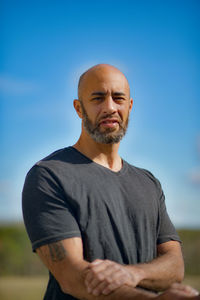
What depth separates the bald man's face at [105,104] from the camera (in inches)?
105

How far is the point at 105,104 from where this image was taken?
265 centimetres

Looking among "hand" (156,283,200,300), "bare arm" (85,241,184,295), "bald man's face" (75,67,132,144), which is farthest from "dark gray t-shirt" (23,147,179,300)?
"hand" (156,283,200,300)

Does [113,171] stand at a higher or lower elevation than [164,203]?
higher

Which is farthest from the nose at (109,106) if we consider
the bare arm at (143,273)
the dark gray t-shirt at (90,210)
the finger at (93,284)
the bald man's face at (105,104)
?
the finger at (93,284)

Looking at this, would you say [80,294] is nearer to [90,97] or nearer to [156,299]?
[156,299]

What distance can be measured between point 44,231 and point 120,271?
52 centimetres

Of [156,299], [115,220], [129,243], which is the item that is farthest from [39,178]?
[156,299]

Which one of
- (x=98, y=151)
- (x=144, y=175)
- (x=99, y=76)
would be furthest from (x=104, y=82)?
(x=144, y=175)

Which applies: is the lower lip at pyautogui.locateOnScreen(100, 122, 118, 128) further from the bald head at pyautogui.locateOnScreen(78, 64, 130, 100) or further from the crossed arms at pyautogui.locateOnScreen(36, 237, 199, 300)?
the crossed arms at pyautogui.locateOnScreen(36, 237, 199, 300)

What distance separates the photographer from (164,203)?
3.06 metres

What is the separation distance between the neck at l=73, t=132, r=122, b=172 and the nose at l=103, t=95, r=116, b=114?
26 centimetres

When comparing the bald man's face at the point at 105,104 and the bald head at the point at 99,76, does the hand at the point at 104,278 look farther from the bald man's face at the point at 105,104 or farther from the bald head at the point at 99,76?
the bald head at the point at 99,76

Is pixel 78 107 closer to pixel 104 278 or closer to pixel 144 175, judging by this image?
pixel 144 175

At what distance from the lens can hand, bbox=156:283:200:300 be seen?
1.85 meters
